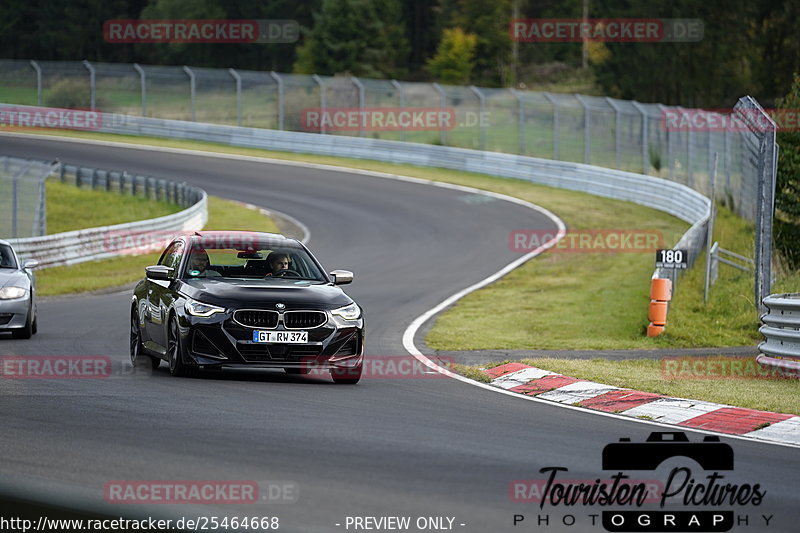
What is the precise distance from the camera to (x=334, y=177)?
146 ft

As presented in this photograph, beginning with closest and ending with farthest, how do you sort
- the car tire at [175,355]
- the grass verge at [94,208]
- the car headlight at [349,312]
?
the car tire at [175,355], the car headlight at [349,312], the grass verge at [94,208]

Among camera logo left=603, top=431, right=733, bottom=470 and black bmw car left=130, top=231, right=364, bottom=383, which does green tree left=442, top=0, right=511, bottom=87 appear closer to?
black bmw car left=130, top=231, right=364, bottom=383

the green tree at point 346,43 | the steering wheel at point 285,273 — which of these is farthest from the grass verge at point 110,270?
the green tree at point 346,43

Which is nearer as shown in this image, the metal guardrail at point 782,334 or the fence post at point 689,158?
the metal guardrail at point 782,334

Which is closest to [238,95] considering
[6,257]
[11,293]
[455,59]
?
[6,257]

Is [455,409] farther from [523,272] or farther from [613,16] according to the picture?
[613,16]

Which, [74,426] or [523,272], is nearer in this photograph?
[74,426]

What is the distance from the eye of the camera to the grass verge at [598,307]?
17938mm

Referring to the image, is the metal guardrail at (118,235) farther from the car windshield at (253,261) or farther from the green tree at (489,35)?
the green tree at (489,35)

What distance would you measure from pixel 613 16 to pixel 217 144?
26.2 metres

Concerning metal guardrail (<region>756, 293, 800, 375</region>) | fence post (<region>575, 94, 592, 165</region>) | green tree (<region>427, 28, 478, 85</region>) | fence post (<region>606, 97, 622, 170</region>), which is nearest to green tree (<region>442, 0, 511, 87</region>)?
green tree (<region>427, 28, 478, 85</region>)

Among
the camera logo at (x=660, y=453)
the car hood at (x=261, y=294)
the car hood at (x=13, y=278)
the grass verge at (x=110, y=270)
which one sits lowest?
the grass verge at (x=110, y=270)

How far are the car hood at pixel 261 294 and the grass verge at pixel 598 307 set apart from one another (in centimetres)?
458

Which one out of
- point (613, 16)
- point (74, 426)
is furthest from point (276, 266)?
point (613, 16)
